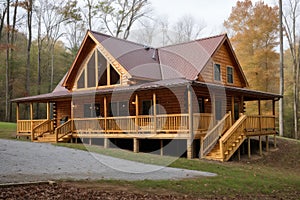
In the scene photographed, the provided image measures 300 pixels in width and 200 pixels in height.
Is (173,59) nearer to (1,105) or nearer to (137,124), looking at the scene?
(137,124)

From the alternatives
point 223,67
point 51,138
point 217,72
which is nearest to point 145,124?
point 217,72

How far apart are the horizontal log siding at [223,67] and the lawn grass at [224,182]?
7.38m

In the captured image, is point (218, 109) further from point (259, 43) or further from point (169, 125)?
point (259, 43)

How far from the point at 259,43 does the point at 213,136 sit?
63.3 feet

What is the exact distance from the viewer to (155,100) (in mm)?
19828

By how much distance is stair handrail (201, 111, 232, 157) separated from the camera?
18.4 metres

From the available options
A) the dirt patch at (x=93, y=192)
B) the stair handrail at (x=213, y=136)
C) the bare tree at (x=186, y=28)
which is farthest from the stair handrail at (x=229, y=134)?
the bare tree at (x=186, y=28)

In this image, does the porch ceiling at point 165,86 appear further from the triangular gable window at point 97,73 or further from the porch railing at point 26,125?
the porch railing at point 26,125

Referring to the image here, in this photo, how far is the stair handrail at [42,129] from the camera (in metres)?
25.3

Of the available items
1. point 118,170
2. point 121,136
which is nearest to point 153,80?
point 121,136

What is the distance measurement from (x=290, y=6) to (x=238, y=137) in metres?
27.3

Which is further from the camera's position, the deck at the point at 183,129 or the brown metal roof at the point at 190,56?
the brown metal roof at the point at 190,56

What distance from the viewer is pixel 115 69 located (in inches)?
907

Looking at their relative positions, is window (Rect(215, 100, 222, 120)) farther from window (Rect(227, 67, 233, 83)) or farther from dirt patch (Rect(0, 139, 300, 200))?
→ dirt patch (Rect(0, 139, 300, 200))
